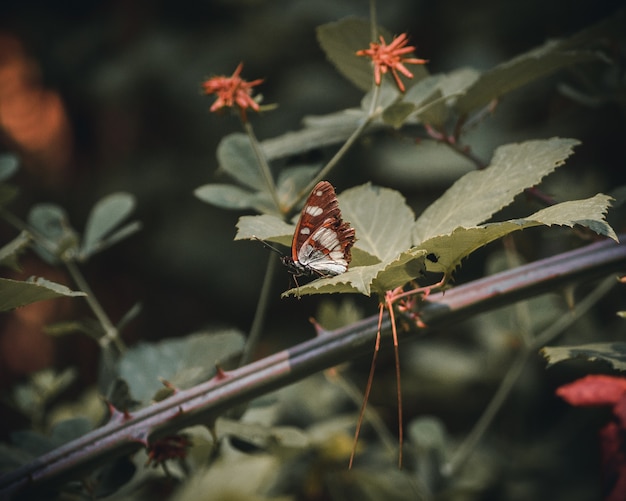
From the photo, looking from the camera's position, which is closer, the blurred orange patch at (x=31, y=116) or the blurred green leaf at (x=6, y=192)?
the blurred green leaf at (x=6, y=192)

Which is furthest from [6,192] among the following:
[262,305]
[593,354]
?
[593,354]

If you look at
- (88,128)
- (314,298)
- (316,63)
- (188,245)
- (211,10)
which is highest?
(211,10)

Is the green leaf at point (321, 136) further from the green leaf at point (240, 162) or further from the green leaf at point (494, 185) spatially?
the green leaf at point (494, 185)

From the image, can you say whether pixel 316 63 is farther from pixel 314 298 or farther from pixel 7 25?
pixel 7 25

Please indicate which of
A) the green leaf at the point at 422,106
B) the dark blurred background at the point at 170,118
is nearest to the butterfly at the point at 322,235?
the green leaf at the point at 422,106

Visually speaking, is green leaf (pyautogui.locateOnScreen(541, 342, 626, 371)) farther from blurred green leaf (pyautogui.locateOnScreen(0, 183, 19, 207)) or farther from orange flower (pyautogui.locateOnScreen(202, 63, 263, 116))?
blurred green leaf (pyautogui.locateOnScreen(0, 183, 19, 207))

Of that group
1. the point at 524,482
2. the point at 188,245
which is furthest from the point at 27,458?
the point at 188,245

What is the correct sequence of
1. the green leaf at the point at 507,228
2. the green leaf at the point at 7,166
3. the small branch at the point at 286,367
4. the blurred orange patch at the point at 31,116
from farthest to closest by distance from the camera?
the blurred orange patch at the point at 31,116, the green leaf at the point at 7,166, the small branch at the point at 286,367, the green leaf at the point at 507,228
